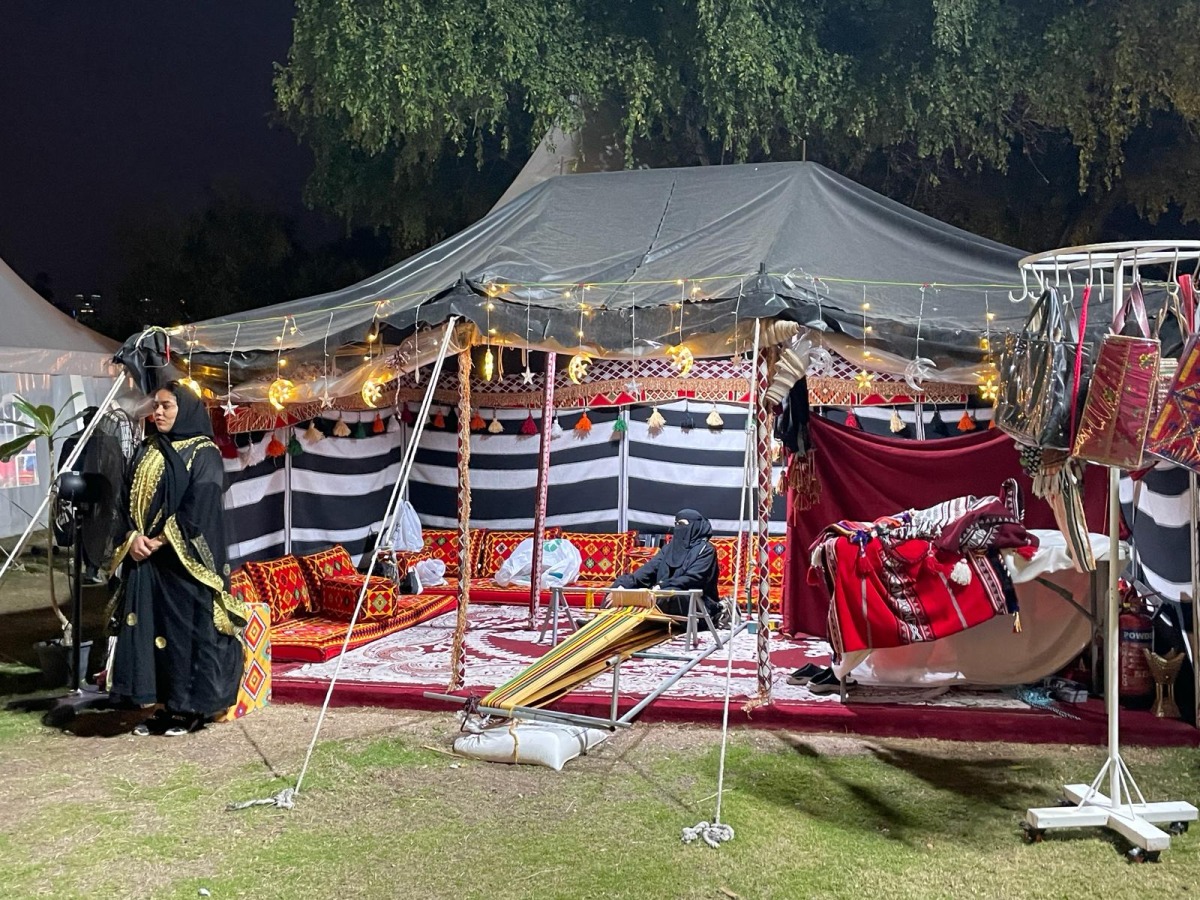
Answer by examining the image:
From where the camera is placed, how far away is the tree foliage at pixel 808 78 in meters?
10.3

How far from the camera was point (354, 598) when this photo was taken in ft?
23.8

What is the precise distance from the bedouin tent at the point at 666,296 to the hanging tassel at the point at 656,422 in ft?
7.97

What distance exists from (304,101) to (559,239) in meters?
7.12

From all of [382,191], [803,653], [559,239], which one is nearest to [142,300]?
[382,191]

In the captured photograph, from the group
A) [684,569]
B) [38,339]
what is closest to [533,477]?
[684,569]

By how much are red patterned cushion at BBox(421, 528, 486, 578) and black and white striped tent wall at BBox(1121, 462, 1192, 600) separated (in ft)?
18.0

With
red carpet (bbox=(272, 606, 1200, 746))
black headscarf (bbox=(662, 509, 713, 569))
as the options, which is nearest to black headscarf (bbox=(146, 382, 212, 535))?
red carpet (bbox=(272, 606, 1200, 746))

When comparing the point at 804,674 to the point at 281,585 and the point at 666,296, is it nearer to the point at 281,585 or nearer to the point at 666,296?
the point at 666,296

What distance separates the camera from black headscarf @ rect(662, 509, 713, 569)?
282 inches

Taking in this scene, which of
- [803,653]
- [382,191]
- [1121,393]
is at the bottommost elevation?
[803,653]

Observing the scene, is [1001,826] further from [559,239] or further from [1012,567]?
[559,239]

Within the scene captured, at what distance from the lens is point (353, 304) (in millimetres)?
5578

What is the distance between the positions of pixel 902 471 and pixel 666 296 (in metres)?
2.41

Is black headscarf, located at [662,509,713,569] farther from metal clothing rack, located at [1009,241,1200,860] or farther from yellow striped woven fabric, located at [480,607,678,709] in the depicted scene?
metal clothing rack, located at [1009,241,1200,860]
